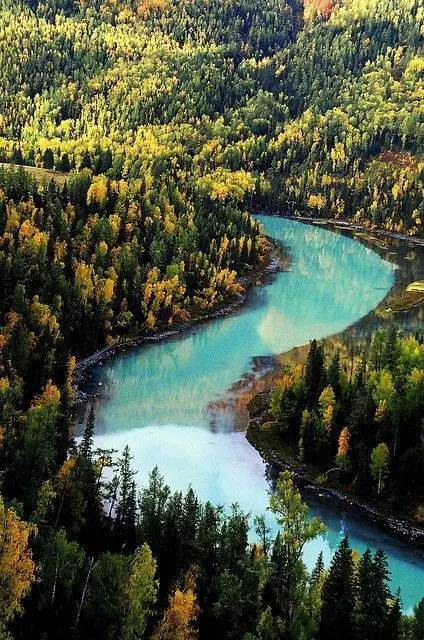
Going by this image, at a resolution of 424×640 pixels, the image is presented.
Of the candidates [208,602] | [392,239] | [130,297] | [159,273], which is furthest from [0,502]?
[392,239]

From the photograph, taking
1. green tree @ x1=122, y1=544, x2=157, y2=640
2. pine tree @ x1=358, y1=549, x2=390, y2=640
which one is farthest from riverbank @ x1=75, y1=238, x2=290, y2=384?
pine tree @ x1=358, y1=549, x2=390, y2=640

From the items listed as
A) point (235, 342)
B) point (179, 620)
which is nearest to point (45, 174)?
point (235, 342)

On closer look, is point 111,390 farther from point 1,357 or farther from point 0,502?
point 0,502

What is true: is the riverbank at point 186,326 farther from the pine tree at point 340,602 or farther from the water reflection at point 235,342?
the pine tree at point 340,602

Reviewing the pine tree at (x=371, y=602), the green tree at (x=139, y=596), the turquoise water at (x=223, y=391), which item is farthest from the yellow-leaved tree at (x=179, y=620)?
the turquoise water at (x=223, y=391)

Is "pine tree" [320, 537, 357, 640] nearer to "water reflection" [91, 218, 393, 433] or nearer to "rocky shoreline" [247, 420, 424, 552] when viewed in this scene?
"rocky shoreline" [247, 420, 424, 552]
